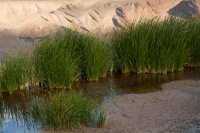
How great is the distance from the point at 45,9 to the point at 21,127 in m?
30.8

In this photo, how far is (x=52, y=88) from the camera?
8.59 metres

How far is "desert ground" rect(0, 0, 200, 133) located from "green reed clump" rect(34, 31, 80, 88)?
57 centimetres

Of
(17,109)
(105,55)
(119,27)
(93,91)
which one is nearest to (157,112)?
(93,91)

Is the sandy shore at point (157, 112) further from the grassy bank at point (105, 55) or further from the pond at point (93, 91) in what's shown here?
the grassy bank at point (105, 55)

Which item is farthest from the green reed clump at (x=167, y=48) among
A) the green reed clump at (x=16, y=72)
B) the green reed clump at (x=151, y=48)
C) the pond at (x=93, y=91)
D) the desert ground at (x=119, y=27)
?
the green reed clump at (x=16, y=72)

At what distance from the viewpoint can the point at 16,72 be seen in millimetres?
8289

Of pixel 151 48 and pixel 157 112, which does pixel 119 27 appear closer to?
pixel 151 48

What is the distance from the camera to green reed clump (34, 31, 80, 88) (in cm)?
844

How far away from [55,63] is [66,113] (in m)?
Result: 2.37

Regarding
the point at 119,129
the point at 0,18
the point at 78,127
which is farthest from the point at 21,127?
the point at 0,18

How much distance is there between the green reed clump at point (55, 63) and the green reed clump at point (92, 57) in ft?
0.96

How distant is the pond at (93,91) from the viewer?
6.75m

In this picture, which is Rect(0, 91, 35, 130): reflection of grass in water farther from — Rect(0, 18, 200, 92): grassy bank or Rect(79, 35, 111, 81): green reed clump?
Rect(79, 35, 111, 81): green reed clump

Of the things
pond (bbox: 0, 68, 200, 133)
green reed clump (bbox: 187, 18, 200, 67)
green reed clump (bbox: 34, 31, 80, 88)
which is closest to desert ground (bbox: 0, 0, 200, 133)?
pond (bbox: 0, 68, 200, 133)
